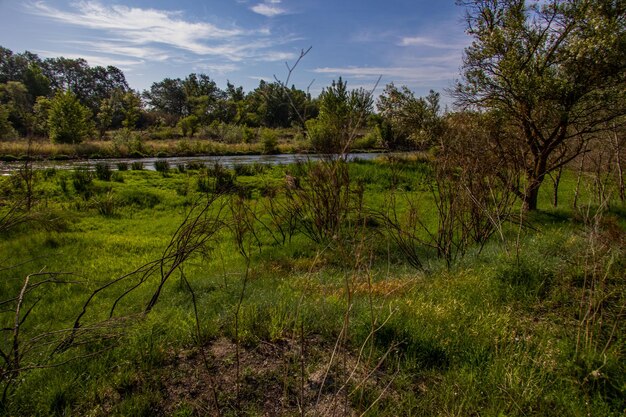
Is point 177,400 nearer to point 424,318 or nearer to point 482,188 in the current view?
point 424,318

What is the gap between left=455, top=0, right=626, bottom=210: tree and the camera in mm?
8391

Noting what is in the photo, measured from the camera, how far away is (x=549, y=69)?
9055mm

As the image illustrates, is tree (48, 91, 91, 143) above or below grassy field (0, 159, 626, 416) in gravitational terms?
above

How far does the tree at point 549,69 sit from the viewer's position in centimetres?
839

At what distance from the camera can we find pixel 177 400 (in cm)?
260

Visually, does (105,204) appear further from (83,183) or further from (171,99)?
(171,99)

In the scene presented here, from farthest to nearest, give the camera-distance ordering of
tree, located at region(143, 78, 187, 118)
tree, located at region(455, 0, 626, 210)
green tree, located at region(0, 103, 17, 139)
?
tree, located at region(143, 78, 187, 118) → green tree, located at region(0, 103, 17, 139) → tree, located at region(455, 0, 626, 210)

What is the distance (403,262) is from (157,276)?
442 cm

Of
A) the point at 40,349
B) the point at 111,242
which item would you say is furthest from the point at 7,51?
the point at 40,349

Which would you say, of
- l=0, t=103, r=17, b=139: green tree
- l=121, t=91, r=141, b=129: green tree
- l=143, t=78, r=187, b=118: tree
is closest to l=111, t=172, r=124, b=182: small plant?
l=0, t=103, r=17, b=139: green tree

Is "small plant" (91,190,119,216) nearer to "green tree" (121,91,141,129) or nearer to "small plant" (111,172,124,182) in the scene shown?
"small plant" (111,172,124,182)

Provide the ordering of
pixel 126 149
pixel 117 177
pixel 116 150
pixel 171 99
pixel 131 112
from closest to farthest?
1. pixel 117 177
2. pixel 116 150
3. pixel 126 149
4. pixel 131 112
5. pixel 171 99

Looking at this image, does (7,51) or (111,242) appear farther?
(7,51)

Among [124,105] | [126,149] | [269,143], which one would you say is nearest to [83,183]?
[126,149]
